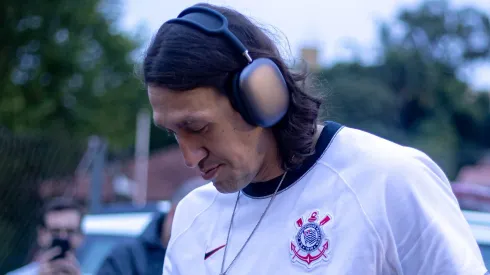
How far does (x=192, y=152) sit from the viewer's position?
189 centimetres

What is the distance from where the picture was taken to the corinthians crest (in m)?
1.79

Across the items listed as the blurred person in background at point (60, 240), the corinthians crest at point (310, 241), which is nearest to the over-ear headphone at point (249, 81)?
the corinthians crest at point (310, 241)

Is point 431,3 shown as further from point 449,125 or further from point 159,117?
point 159,117

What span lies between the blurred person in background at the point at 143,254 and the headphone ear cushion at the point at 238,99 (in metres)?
2.40

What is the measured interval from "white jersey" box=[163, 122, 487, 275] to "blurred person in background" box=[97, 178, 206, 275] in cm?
229

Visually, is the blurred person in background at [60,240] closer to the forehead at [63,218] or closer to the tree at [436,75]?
the forehead at [63,218]

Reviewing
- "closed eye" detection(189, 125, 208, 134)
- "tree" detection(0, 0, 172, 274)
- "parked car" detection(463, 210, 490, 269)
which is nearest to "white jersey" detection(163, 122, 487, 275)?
"closed eye" detection(189, 125, 208, 134)

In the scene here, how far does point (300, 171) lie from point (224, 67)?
316mm

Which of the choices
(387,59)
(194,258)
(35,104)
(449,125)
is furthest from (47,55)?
(194,258)

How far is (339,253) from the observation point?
5.75 feet

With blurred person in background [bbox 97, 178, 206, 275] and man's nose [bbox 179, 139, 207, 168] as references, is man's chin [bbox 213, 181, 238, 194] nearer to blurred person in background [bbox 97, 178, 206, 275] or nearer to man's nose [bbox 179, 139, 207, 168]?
man's nose [bbox 179, 139, 207, 168]

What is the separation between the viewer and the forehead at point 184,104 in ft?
6.00

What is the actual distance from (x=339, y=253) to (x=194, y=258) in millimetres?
495

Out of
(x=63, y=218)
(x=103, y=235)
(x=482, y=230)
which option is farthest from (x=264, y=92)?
(x=103, y=235)
